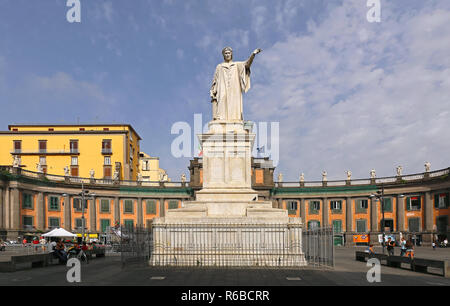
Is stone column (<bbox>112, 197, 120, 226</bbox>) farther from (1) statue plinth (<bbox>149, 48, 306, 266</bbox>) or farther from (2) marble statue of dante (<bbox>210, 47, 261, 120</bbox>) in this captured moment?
(1) statue plinth (<bbox>149, 48, 306, 266</bbox>)

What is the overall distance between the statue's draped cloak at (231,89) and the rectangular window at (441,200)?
46247 millimetres

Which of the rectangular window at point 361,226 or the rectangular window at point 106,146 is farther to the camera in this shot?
the rectangular window at point 106,146

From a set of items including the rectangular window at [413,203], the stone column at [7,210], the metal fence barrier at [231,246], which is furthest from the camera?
the rectangular window at [413,203]

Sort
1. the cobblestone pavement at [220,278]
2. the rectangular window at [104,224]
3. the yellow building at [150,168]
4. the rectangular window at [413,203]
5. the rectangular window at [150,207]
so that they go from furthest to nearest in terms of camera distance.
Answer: the yellow building at [150,168] < the rectangular window at [150,207] < the rectangular window at [104,224] < the rectangular window at [413,203] < the cobblestone pavement at [220,278]

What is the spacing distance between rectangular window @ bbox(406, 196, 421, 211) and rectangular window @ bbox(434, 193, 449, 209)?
3.02 m

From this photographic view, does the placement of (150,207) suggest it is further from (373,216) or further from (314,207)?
(373,216)

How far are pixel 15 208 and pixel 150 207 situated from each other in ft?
72.1

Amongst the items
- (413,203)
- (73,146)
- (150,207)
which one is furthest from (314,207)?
(73,146)

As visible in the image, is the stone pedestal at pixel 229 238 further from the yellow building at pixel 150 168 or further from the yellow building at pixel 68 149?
the yellow building at pixel 150 168

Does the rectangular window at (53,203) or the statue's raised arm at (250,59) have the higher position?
the statue's raised arm at (250,59)

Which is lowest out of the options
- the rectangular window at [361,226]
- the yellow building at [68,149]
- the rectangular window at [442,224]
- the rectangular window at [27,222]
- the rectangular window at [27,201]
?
the rectangular window at [361,226]

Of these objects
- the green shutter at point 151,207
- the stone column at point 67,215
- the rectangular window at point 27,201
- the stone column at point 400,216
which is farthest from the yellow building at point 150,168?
the stone column at point 400,216

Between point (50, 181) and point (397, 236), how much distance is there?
47652 millimetres

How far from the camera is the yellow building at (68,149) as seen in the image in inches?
3007
